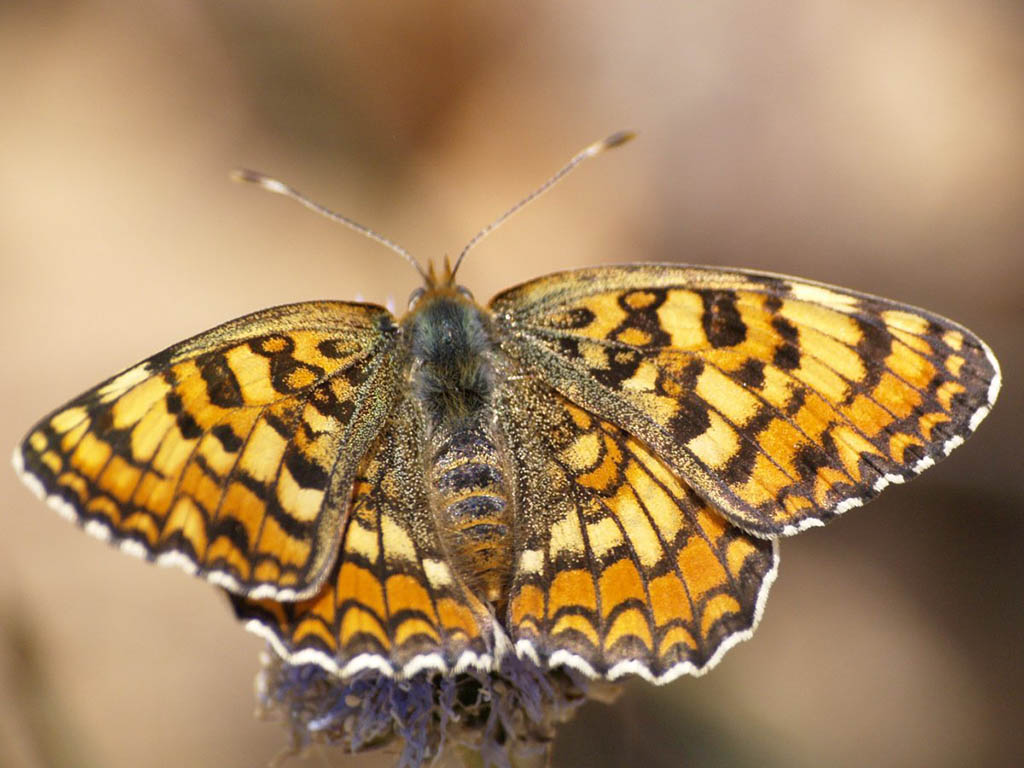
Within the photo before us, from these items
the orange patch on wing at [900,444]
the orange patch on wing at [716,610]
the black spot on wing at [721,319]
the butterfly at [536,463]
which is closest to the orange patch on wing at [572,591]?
the butterfly at [536,463]

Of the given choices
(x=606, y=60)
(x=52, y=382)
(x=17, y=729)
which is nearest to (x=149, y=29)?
(x=52, y=382)

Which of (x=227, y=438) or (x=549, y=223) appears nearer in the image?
(x=227, y=438)

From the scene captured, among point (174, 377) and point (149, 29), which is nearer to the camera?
point (174, 377)

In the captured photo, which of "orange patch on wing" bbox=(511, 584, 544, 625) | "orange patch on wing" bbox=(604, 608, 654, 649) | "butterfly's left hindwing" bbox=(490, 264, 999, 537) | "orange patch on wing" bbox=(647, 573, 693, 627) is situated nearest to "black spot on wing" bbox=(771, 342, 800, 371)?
"butterfly's left hindwing" bbox=(490, 264, 999, 537)

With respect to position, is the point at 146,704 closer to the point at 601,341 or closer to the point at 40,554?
the point at 40,554

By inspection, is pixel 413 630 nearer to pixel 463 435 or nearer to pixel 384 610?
pixel 384 610

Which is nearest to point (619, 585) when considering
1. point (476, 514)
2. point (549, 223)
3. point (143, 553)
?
point (476, 514)

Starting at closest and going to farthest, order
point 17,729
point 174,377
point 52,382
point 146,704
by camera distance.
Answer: point 174,377 < point 17,729 < point 146,704 < point 52,382
